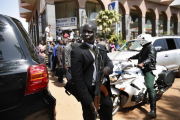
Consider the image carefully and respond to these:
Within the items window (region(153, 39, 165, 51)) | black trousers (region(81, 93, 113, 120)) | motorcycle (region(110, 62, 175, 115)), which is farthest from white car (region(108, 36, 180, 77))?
black trousers (region(81, 93, 113, 120))

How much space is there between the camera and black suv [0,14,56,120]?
149 cm

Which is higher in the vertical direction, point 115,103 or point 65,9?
point 65,9

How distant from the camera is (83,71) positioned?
1.99 m

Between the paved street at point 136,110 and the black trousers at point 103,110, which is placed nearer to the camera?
the black trousers at point 103,110

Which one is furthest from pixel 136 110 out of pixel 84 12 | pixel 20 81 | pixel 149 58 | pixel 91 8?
pixel 91 8

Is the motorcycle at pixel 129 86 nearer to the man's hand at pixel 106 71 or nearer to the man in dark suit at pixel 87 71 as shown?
the man in dark suit at pixel 87 71

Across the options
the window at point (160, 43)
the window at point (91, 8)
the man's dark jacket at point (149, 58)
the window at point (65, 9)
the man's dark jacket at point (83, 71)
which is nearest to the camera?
the man's dark jacket at point (83, 71)

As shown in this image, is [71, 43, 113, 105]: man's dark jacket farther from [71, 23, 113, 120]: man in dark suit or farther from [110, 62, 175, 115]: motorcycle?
[110, 62, 175, 115]: motorcycle

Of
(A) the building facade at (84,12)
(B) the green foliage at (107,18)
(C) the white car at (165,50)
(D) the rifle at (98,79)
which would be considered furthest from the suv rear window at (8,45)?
(B) the green foliage at (107,18)

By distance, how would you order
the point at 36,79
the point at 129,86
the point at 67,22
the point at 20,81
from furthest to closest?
the point at 67,22 < the point at 129,86 < the point at 36,79 < the point at 20,81

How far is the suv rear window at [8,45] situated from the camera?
5.25 feet

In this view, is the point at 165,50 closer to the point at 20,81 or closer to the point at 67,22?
the point at 20,81

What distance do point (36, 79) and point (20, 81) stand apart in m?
0.17

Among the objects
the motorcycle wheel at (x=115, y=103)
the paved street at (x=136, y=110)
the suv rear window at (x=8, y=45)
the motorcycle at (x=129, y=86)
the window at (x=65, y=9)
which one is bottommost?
the paved street at (x=136, y=110)
